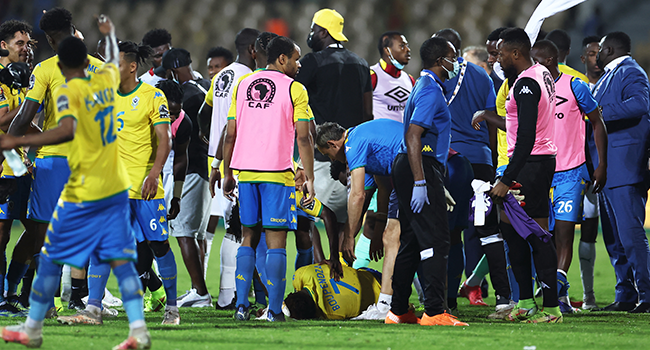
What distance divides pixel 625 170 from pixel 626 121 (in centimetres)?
49

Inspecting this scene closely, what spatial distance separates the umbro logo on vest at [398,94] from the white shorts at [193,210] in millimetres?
2140

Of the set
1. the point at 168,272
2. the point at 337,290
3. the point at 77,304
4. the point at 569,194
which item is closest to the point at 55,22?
the point at 168,272

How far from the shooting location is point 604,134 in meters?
6.17

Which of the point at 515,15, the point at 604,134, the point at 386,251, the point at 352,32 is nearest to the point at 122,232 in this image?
the point at 386,251

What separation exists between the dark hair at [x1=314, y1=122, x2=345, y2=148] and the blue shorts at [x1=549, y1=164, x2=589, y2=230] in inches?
80.7

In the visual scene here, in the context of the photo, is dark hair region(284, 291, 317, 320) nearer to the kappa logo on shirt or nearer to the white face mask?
A: the kappa logo on shirt

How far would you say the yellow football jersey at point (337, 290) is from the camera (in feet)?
19.1

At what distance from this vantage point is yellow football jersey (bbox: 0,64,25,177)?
5758 millimetres

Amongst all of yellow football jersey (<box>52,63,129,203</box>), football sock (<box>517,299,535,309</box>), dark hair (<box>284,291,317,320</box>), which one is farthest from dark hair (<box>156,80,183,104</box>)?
football sock (<box>517,299,535,309</box>)

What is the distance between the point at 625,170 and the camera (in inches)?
265

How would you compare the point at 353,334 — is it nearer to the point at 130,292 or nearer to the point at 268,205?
the point at 268,205

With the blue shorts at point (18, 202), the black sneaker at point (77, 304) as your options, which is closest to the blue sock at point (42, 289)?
the black sneaker at point (77, 304)

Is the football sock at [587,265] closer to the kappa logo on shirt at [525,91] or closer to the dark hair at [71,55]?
the kappa logo on shirt at [525,91]

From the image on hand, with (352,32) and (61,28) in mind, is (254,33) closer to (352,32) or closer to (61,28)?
(61,28)
